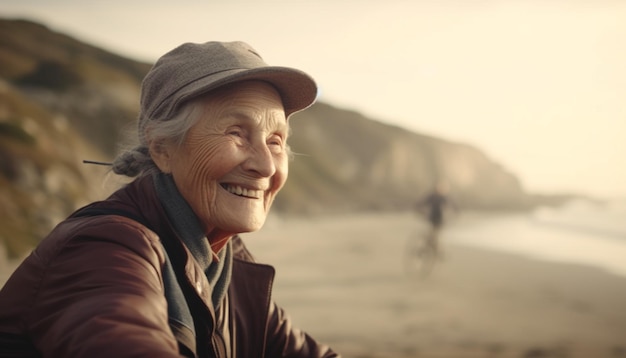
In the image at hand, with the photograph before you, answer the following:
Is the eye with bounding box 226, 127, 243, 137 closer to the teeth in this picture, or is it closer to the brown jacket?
the teeth

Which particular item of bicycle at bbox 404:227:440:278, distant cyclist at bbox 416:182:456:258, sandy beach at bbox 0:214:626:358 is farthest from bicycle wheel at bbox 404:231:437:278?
distant cyclist at bbox 416:182:456:258

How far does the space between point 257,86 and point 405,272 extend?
1478 centimetres

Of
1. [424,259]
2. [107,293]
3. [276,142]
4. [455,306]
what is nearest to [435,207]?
[424,259]

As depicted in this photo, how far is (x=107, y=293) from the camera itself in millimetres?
1304

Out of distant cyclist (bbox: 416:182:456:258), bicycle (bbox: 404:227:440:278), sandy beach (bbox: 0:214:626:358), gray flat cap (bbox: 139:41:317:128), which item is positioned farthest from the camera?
bicycle (bbox: 404:227:440:278)

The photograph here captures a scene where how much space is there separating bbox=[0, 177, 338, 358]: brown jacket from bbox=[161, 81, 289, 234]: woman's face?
6.2 inches

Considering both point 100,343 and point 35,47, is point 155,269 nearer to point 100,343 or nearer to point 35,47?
point 100,343

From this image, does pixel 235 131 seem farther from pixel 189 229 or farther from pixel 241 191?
pixel 189 229

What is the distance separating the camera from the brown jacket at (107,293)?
123 cm

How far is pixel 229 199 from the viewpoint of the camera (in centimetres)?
197

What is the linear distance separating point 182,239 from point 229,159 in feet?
1.05

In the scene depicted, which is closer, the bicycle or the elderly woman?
the elderly woman

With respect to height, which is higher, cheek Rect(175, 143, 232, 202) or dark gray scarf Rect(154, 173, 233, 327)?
cheek Rect(175, 143, 232, 202)

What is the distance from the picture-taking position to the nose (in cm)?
196
